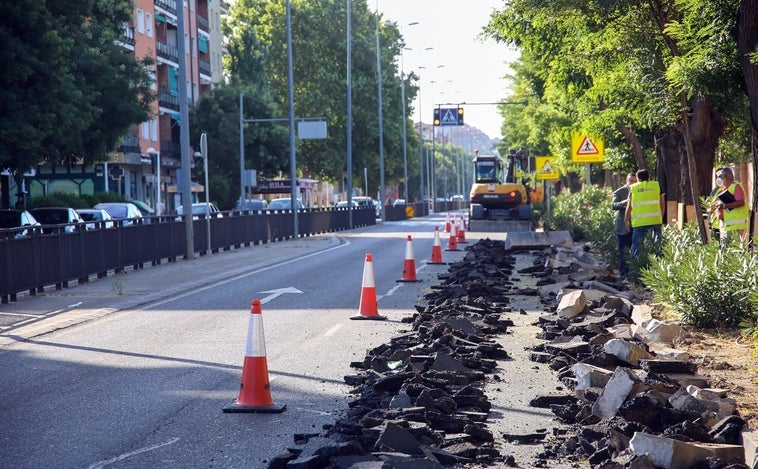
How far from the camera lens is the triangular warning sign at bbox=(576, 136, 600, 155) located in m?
31.0

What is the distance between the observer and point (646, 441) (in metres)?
6.66

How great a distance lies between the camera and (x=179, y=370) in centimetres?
1120

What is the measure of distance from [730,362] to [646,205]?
1019 cm

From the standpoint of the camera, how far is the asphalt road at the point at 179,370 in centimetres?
782

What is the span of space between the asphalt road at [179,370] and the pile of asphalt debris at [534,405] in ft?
0.83

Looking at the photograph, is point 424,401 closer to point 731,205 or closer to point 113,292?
point 731,205

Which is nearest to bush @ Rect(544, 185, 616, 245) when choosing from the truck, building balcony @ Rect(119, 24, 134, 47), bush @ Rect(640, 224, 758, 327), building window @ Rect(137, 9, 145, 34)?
the truck

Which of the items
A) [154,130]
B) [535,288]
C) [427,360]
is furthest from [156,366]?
[154,130]

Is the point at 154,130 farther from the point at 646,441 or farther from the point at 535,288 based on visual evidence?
the point at 646,441

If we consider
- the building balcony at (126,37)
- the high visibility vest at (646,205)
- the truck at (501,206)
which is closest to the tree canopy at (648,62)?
the high visibility vest at (646,205)

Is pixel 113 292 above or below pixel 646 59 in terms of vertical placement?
below

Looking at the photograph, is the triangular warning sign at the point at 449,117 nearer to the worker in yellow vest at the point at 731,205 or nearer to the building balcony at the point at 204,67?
the building balcony at the point at 204,67

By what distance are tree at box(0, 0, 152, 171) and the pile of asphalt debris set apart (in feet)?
57.9

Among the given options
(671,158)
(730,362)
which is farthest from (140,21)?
(730,362)
